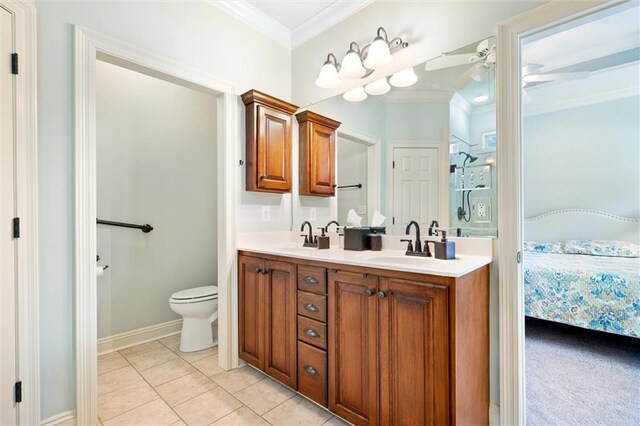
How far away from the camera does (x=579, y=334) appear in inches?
110

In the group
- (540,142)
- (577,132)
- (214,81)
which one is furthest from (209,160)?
(577,132)

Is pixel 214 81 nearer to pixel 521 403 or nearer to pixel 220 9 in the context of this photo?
pixel 220 9

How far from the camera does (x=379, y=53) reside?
6.05 ft

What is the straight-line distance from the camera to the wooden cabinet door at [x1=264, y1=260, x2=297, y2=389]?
171cm

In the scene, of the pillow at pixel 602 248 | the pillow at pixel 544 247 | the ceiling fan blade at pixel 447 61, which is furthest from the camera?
the pillow at pixel 544 247

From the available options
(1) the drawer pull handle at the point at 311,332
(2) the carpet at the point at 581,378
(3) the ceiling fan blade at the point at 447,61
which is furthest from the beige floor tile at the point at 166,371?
(3) the ceiling fan blade at the point at 447,61

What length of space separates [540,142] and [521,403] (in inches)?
158

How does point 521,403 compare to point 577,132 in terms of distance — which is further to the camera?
point 577,132

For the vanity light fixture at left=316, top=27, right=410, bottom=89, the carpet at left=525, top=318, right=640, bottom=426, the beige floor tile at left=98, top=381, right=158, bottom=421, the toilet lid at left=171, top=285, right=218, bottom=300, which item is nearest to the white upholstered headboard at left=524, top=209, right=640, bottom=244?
the carpet at left=525, top=318, right=640, bottom=426

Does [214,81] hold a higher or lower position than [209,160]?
higher

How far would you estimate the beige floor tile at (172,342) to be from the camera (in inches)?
97.1

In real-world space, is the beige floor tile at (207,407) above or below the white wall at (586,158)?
below

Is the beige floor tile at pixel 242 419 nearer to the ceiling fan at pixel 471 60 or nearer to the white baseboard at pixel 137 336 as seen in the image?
the white baseboard at pixel 137 336

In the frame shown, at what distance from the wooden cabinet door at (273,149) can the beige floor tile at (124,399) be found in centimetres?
154
